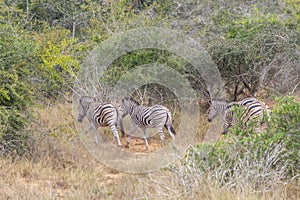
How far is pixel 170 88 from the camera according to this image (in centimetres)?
1039

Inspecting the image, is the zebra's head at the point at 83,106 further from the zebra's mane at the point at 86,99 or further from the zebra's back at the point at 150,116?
the zebra's back at the point at 150,116

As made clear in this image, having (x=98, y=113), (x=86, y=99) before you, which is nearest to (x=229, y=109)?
(x=98, y=113)

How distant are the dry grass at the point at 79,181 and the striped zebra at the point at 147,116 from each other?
1.37m

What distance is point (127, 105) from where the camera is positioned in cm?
1003

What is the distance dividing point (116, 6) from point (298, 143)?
24.7 ft

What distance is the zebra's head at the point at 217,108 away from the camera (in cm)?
971

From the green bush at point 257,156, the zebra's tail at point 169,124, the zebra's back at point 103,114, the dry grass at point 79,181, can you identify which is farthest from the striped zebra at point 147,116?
the green bush at point 257,156

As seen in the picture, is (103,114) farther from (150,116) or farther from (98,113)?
(150,116)

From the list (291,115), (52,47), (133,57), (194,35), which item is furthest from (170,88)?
(291,115)

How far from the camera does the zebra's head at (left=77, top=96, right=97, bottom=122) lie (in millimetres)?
9789

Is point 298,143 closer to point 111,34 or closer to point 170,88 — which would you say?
point 170,88

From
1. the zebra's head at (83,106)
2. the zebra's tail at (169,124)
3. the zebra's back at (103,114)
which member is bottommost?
the zebra's tail at (169,124)

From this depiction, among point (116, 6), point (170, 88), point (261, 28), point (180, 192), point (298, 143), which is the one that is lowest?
point (180, 192)

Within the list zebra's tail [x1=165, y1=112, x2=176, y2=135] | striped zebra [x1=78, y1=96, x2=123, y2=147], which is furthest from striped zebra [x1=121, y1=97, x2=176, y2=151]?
striped zebra [x1=78, y1=96, x2=123, y2=147]
